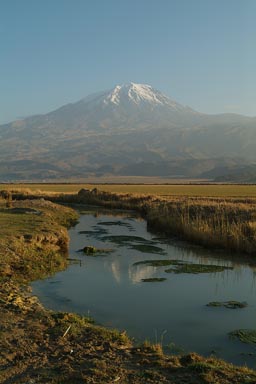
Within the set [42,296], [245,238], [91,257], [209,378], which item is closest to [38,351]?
[209,378]

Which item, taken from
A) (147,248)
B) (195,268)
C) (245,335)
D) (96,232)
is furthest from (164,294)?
(96,232)

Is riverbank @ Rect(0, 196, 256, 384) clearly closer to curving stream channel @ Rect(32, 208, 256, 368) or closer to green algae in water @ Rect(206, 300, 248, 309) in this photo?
curving stream channel @ Rect(32, 208, 256, 368)

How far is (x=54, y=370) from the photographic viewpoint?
8570mm

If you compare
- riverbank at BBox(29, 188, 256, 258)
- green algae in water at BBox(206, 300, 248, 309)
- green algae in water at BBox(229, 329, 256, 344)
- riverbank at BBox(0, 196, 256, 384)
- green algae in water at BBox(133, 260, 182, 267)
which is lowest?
green algae in water at BBox(229, 329, 256, 344)

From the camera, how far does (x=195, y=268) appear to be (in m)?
20.5

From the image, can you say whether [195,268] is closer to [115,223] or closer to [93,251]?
[93,251]

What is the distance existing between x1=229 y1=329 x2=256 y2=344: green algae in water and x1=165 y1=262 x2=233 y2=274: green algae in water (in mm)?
7578

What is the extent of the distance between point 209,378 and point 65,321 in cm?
451

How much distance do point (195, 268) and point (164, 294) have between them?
4676mm

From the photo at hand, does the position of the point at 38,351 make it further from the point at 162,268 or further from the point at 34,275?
the point at 162,268

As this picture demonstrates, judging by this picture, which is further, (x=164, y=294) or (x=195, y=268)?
(x=195, y=268)

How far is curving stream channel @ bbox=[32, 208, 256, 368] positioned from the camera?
11.9 metres

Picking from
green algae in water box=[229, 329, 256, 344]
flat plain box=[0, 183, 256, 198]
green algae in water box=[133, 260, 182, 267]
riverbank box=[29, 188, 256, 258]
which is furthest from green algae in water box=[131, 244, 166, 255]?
flat plain box=[0, 183, 256, 198]

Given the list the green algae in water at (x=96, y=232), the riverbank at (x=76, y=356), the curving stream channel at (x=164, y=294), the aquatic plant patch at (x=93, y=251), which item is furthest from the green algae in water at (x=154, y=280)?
the green algae in water at (x=96, y=232)
